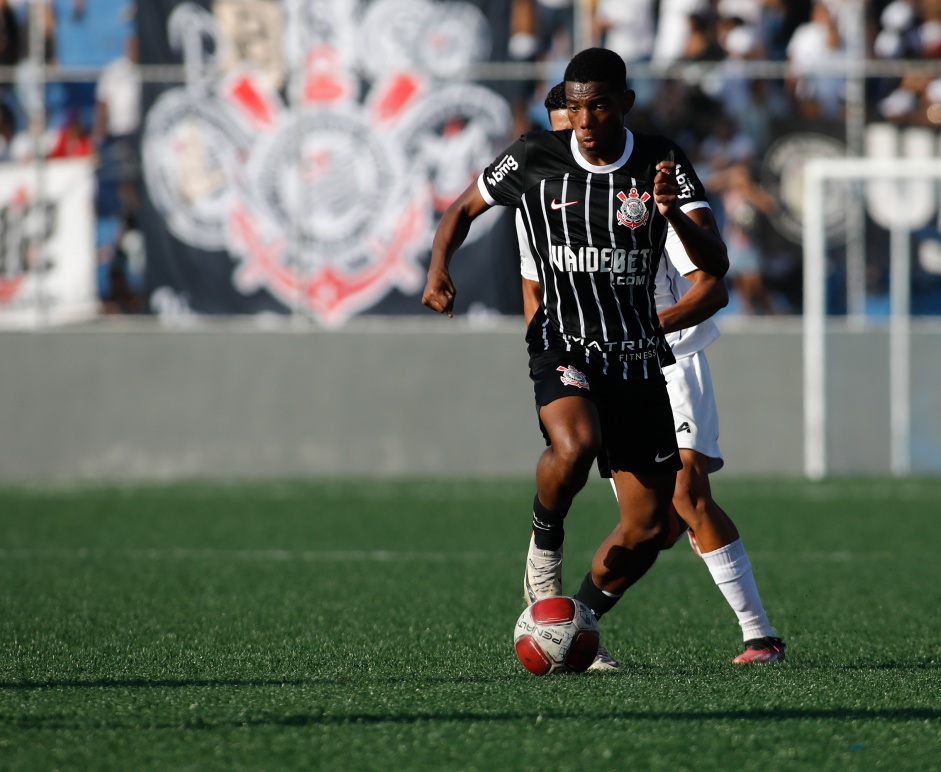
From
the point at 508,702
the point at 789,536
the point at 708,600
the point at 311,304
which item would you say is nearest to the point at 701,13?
the point at 311,304

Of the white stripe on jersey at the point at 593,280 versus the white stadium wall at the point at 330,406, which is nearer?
the white stripe on jersey at the point at 593,280

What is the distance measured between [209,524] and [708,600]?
4.33 meters

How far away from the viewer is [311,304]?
13711mm

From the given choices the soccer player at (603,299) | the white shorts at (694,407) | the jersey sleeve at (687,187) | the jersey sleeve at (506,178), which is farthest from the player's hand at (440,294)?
the white shorts at (694,407)

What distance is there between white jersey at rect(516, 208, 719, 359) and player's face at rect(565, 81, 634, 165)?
44cm

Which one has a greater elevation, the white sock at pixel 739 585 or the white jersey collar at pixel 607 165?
the white jersey collar at pixel 607 165

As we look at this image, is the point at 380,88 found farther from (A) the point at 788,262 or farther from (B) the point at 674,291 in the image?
(B) the point at 674,291

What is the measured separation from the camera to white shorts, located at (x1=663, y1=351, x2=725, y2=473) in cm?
518

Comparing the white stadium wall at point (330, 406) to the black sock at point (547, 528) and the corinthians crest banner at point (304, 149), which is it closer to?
the corinthians crest banner at point (304, 149)

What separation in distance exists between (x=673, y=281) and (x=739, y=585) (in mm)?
1134

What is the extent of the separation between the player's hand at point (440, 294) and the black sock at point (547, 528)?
2.28ft

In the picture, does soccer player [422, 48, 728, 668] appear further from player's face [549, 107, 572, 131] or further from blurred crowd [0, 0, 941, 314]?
blurred crowd [0, 0, 941, 314]

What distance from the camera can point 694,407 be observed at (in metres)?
5.21

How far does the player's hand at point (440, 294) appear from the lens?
470cm
